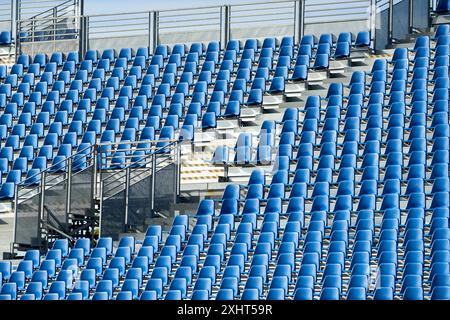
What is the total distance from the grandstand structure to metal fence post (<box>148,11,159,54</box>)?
0.02 meters

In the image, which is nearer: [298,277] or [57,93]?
[298,277]

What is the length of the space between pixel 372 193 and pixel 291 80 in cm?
430

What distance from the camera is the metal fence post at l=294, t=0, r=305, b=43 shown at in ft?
78.9

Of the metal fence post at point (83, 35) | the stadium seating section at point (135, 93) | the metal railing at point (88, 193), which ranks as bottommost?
the metal railing at point (88, 193)

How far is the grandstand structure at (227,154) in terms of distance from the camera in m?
17.9

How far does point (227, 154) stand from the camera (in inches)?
843

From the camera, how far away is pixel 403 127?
19.9 metres

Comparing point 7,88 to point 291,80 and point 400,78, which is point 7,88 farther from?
point 400,78

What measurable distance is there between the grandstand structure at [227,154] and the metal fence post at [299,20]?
0.02 m

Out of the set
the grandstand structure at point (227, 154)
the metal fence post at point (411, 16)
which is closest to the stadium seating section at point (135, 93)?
the grandstand structure at point (227, 154)

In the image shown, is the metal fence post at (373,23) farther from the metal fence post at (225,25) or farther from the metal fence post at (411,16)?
the metal fence post at (225,25)
